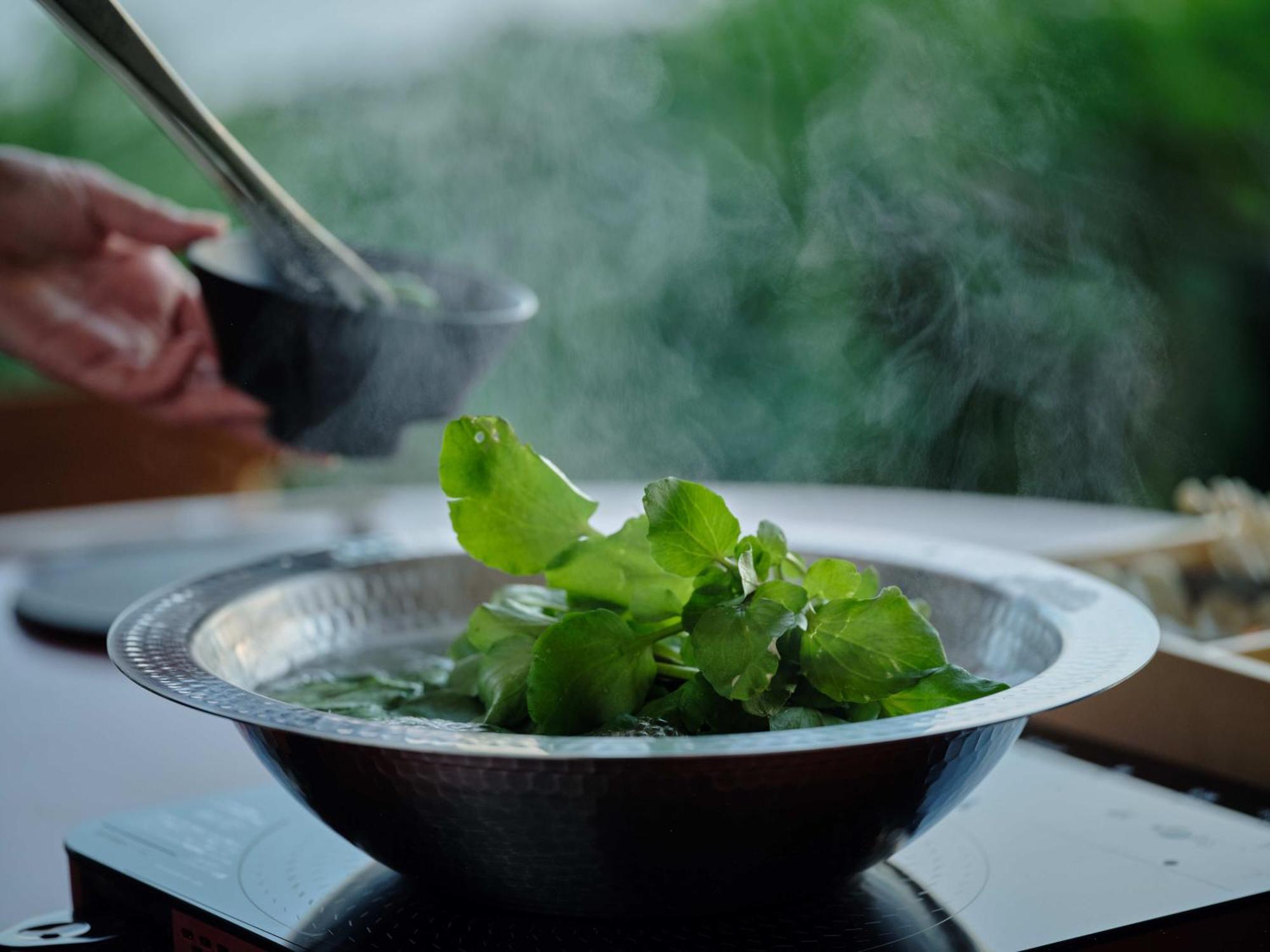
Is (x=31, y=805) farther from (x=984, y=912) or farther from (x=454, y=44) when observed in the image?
(x=454, y=44)

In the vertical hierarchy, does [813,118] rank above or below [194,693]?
above

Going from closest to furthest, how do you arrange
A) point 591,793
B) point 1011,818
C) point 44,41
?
point 591,793, point 1011,818, point 44,41

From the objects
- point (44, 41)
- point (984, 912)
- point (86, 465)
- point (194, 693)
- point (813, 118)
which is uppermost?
point (44, 41)

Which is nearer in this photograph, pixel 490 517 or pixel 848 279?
pixel 490 517

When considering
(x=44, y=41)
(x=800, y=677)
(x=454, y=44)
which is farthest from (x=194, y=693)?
(x=44, y=41)

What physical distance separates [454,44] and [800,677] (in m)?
3.90

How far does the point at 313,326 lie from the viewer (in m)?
1.17

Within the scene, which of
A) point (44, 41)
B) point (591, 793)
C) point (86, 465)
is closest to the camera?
point (591, 793)

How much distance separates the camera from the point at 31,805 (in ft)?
3.01

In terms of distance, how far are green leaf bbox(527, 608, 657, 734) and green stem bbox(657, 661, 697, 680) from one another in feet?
0.08

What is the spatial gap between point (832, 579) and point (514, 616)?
17cm

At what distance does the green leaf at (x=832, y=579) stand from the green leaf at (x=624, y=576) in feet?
0.22

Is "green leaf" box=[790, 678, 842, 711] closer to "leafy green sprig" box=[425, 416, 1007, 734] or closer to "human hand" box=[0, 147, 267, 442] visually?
"leafy green sprig" box=[425, 416, 1007, 734]

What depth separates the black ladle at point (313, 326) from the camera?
3.61 feet
